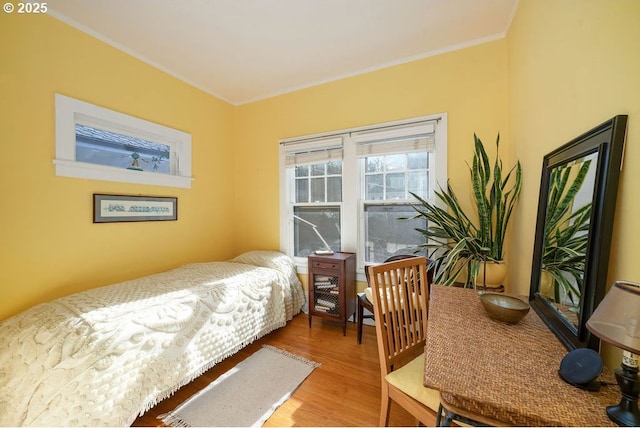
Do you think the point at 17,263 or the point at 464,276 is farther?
the point at 464,276

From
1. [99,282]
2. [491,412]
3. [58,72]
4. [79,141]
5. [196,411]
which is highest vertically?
[58,72]

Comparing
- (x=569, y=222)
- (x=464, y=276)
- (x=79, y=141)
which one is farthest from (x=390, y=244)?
(x=79, y=141)

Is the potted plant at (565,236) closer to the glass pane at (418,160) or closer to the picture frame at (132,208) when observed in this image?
the glass pane at (418,160)

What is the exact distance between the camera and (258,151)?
3.49 metres

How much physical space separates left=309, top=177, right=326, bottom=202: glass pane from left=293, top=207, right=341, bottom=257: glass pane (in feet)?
0.38

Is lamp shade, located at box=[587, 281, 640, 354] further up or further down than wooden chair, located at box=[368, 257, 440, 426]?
further up

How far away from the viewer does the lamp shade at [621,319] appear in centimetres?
55

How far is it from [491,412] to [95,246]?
116 inches

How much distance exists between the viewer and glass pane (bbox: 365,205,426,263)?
2709mm

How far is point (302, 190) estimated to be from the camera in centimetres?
330

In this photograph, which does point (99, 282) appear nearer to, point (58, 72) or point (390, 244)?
point (58, 72)

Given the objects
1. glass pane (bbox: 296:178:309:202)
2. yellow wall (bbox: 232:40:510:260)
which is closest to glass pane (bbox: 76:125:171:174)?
yellow wall (bbox: 232:40:510:260)

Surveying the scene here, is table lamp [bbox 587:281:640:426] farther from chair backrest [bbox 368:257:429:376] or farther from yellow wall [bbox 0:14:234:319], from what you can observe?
yellow wall [bbox 0:14:234:319]

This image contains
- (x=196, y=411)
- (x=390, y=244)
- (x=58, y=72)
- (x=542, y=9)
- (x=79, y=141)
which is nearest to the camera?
(x=542, y=9)
